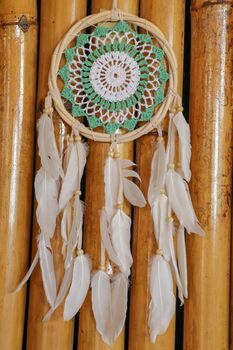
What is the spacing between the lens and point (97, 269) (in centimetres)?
87

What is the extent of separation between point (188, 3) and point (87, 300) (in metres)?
0.61

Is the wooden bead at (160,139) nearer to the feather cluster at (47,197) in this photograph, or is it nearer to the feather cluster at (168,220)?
the feather cluster at (168,220)

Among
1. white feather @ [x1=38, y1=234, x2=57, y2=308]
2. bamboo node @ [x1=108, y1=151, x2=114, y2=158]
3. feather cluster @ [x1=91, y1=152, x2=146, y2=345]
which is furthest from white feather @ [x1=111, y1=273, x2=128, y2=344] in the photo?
bamboo node @ [x1=108, y1=151, x2=114, y2=158]

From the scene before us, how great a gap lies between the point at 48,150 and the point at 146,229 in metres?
0.22

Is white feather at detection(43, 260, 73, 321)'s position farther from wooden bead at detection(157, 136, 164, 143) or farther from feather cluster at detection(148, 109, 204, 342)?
wooden bead at detection(157, 136, 164, 143)

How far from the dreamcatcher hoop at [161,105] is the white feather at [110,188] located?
6 centimetres

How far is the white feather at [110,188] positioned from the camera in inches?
33.8

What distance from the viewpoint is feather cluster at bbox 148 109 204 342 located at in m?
0.85

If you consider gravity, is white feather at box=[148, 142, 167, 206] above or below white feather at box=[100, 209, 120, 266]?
above

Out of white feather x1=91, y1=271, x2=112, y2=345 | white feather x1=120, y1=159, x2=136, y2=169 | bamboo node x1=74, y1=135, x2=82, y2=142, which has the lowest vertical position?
white feather x1=91, y1=271, x2=112, y2=345

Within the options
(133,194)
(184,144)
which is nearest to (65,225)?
(133,194)

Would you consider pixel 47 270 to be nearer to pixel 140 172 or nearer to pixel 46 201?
pixel 46 201

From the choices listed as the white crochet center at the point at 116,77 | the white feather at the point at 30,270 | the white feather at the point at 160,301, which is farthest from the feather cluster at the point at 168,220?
the white feather at the point at 30,270

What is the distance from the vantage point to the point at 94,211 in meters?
0.88
